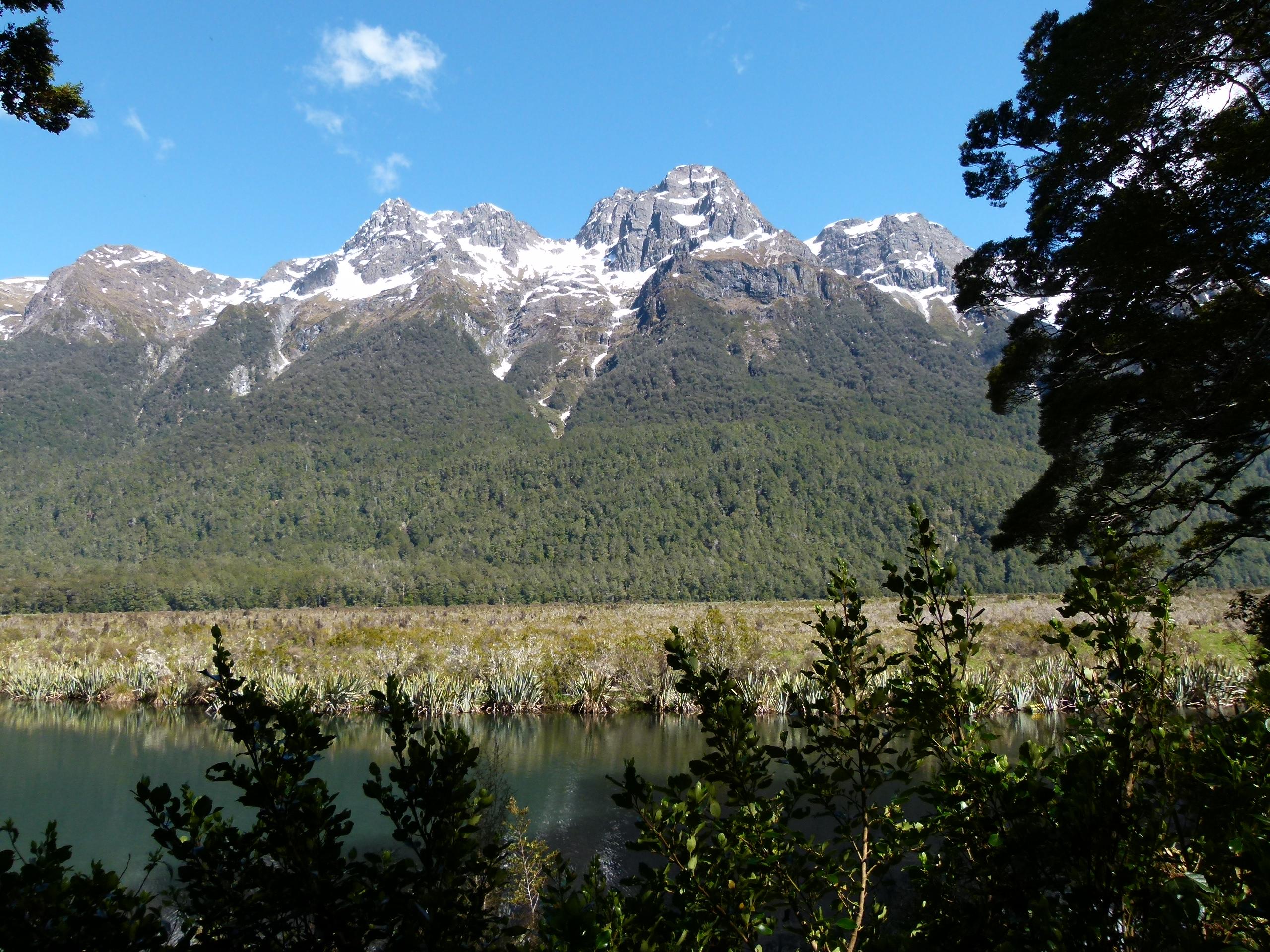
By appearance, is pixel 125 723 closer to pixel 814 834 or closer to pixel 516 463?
pixel 814 834

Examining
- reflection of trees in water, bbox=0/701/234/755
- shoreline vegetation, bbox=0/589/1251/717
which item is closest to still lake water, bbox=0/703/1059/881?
reflection of trees in water, bbox=0/701/234/755

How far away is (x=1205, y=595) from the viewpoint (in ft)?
147

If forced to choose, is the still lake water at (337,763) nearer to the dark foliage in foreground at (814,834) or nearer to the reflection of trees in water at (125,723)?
the reflection of trees in water at (125,723)

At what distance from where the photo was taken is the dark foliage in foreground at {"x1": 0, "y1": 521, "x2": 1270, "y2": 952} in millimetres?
1942

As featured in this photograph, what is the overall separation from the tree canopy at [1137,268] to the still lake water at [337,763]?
4.72 meters

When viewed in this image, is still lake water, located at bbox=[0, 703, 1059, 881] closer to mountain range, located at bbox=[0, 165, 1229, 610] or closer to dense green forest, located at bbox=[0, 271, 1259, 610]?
mountain range, located at bbox=[0, 165, 1229, 610]

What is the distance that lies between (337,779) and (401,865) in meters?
17.1

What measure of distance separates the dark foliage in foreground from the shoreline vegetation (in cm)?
1862

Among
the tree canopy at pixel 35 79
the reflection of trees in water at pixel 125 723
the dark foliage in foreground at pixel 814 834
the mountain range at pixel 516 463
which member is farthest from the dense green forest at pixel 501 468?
the dark foliage in foreground at pixel 814 834

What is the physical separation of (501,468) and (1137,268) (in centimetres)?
13520

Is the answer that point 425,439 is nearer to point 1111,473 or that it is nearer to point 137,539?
point 137,539

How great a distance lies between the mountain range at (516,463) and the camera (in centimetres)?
10394

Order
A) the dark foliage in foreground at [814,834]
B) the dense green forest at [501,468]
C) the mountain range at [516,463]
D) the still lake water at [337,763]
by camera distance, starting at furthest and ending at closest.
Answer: the mountain range at [516,463] → the dense green forest at [501,468] → the still lake water at [337,763] → the dark foliage in foreground at [814,834]

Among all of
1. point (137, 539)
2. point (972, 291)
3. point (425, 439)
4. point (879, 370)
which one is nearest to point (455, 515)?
point (425, 439)
